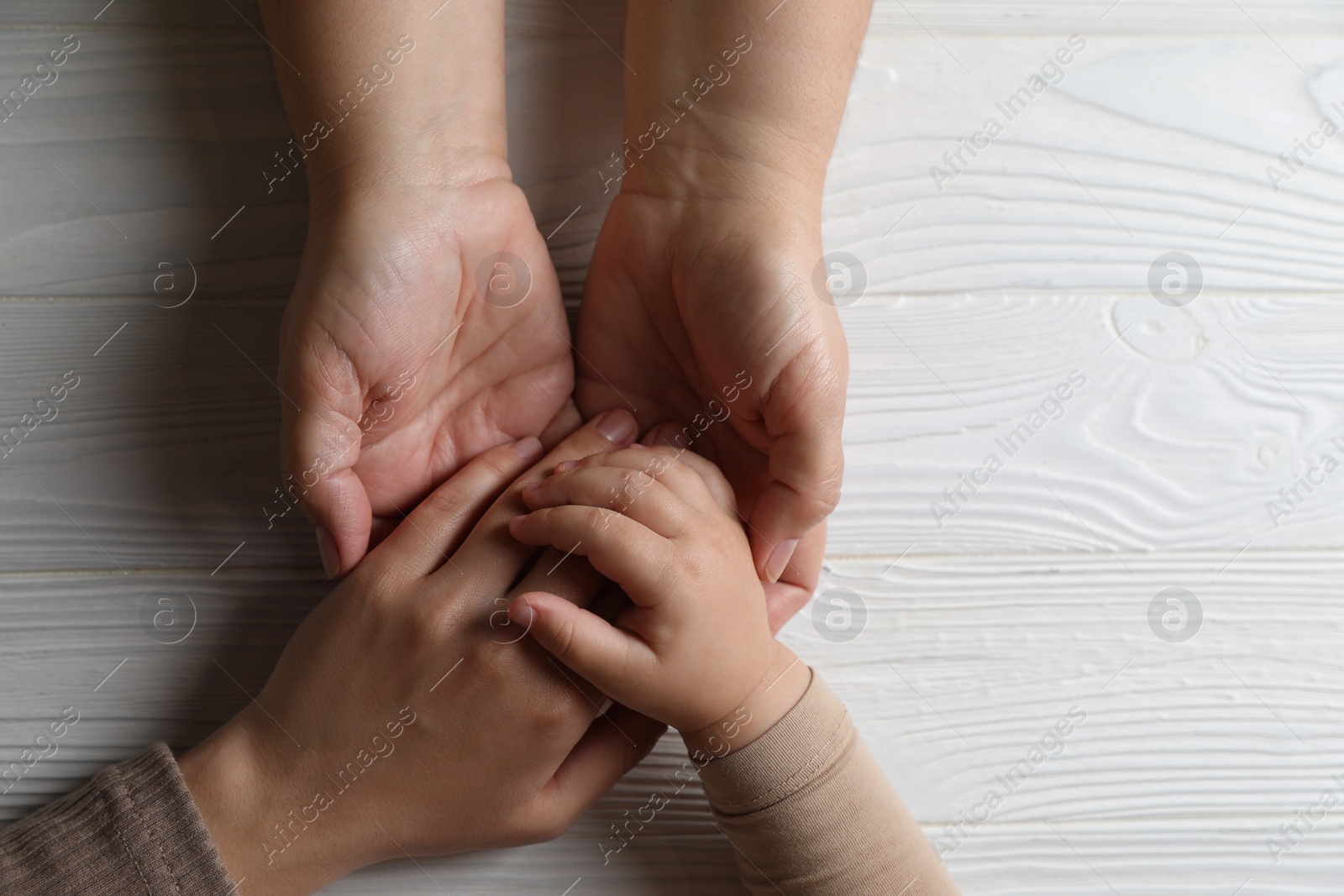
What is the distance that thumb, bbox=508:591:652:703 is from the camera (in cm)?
68

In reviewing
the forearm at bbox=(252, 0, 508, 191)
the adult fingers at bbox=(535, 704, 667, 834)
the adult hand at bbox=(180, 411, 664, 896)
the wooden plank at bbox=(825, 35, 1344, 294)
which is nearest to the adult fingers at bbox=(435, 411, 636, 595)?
the adult hand at bbox=(180, 411, 664, 896)

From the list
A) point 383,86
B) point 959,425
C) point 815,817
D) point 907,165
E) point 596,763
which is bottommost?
point 815,817

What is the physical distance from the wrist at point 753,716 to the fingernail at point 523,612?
0.17 metres

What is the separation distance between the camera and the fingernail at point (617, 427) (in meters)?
0.81

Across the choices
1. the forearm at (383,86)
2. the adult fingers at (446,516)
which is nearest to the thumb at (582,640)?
the adult fingers at (446,516)

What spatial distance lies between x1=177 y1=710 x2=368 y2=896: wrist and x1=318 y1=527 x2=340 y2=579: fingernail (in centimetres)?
14

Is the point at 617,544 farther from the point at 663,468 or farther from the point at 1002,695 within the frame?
the point at 1002,695

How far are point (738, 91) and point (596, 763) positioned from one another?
588 millimetres

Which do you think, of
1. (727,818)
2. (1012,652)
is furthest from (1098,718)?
(727,818)

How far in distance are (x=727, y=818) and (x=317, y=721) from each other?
1.13 ft

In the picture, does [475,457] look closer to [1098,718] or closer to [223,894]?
[223,894]

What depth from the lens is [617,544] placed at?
686 millimetres

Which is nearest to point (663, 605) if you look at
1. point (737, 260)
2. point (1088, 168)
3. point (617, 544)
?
point (617, 544)

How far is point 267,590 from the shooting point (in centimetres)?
81
